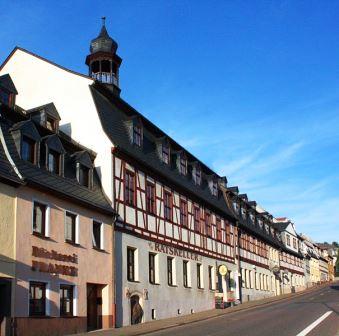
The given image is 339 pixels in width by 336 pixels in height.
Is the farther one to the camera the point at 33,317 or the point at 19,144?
the point at 19,144

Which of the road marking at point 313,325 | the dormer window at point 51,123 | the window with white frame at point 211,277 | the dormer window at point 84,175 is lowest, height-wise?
the road marking at point 313,325

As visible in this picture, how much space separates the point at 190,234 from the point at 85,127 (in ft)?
39.3

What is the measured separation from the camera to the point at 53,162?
936 inches

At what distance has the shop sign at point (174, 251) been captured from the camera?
3106 centimetres

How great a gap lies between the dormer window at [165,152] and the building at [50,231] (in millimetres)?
7970

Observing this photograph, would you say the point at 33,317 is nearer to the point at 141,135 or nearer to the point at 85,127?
the point at 85,127

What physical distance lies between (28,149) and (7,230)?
4.01 m

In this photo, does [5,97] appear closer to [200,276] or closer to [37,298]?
[37,298]

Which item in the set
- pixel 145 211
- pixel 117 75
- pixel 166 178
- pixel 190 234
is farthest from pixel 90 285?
pixel 117 75

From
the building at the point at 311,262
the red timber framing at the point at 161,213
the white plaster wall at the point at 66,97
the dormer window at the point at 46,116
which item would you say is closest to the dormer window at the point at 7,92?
the dormer window at the point at 46,116

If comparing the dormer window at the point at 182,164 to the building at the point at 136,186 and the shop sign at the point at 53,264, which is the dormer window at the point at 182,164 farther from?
the shop sign at the point at 53,264

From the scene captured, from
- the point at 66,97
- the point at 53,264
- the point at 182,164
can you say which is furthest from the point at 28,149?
the point at 182,164

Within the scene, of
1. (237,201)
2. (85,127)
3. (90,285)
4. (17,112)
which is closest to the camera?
(17,112)

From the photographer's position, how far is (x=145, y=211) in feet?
99.2
